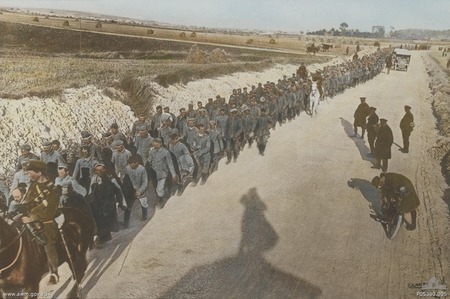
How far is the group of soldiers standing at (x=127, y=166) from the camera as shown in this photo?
5320 millimetres

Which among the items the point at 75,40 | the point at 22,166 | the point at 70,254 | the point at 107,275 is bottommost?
the point at 107,275

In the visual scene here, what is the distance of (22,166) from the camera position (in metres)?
6.68

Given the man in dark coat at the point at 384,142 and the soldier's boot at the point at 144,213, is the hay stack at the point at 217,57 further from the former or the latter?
the soldier's boot at the point at 144,213

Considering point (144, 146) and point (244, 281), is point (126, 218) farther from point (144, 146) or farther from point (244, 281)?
point (244, 281)

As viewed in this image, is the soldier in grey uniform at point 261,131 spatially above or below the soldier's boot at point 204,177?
above

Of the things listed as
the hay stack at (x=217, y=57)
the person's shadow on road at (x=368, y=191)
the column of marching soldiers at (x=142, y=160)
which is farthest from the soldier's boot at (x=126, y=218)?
the hay stack at (x=217, y=57)

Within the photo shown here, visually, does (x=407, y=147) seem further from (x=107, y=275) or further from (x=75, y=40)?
(x=75, y=40)

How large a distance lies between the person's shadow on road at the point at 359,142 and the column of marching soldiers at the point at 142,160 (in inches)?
123

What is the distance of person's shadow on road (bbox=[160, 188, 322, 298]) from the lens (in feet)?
18.4

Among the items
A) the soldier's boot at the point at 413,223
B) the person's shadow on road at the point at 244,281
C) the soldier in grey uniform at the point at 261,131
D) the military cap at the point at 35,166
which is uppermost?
the military cap at the point at 35,166

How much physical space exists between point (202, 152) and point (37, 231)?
17.5ft

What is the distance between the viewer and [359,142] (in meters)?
13.6

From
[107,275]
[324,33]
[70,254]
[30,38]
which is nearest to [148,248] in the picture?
[107,275]

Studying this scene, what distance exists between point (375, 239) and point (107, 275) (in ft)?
16.9
